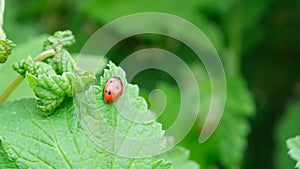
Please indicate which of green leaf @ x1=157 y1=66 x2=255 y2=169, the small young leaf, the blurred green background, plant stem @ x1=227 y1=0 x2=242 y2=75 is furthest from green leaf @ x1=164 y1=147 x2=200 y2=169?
plant stem @ x1=227 y1=0 x2=242 y2=75

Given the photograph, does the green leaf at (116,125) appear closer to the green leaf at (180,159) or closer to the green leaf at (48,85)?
the green leaf at (48,85)

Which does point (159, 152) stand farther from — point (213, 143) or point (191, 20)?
point (191, 20)

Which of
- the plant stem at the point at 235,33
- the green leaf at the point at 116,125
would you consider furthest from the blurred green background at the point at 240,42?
the green leaf at the point at 116,125

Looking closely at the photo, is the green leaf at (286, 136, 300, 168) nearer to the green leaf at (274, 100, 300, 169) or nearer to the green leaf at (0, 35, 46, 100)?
the green leaf at (0, 35, 46, 100)

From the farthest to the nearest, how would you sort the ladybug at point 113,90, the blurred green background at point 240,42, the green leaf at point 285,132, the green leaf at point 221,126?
1. the blurred green background at point 240,42
2. the green leaf at point 285,132
3. the green leaf at point 221,126
4. the ladybug at point 113,90

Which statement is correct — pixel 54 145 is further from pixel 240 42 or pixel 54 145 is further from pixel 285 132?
pixel 240 42

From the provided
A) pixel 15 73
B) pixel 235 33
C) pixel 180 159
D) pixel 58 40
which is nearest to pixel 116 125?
pixel 58 40

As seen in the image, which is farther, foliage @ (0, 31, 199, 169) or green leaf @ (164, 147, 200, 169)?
green leaf @ (164, 147, 200, 169)
